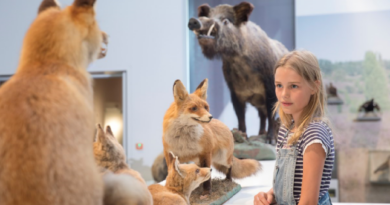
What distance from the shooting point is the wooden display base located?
2.12 metres

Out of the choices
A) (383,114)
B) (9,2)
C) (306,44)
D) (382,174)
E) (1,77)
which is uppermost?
(9,2)

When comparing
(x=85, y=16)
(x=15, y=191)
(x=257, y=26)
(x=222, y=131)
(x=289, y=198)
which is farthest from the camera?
(x=257, y=26)

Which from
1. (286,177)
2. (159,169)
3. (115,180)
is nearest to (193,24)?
(286,177)

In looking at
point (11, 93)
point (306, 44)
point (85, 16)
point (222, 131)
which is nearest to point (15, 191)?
point (11, 93)

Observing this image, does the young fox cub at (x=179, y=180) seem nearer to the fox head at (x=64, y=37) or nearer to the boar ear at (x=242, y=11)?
the fox head at (x=64, y=37)

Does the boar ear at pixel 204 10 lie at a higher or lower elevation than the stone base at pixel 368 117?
higher

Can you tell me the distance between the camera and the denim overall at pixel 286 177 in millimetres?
1525

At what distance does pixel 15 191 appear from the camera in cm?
89

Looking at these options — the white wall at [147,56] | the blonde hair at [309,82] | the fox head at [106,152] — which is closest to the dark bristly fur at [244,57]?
the white wall at [147,56]

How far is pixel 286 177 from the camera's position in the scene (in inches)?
60.7

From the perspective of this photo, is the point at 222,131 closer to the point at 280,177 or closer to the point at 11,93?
the point at 280,177

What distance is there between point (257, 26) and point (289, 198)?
2.70 meters

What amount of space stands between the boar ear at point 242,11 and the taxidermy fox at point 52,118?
2.25 meters

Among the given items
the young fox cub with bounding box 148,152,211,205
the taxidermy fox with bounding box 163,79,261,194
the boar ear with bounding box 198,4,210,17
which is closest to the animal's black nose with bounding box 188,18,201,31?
the boar ear with bounding box 198,4,210,17
